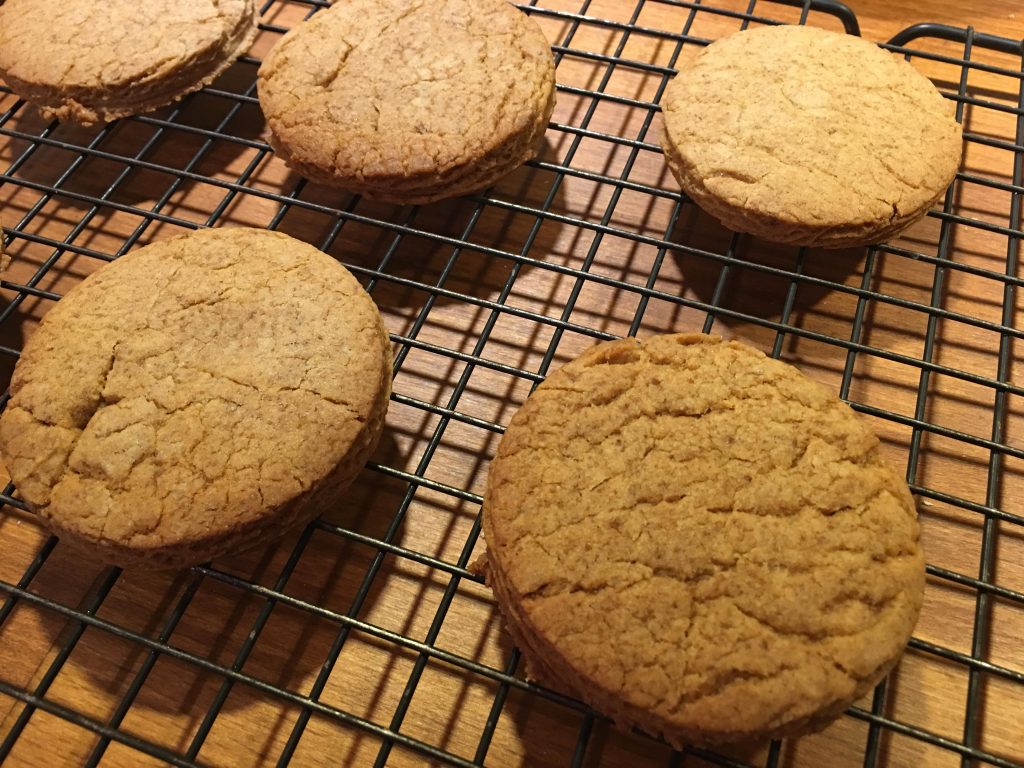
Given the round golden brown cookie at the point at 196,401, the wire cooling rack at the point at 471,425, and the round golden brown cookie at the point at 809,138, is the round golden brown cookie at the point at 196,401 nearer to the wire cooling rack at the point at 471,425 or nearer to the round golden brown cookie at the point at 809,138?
the wire cooling rack at the point at 471,425

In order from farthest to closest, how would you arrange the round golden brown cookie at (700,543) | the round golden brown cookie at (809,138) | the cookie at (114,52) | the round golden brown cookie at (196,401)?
the cookie at (114,52) < the round golden brown cookie at (809,138) < the round golden brown cookie at (196,401) < the round golden brown cookie at (700,543)

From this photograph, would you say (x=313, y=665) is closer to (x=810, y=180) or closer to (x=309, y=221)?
(x=309, y=221)

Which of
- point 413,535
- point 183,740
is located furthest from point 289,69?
point 183,740

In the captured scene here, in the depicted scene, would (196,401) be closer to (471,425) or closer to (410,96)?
(471,425)

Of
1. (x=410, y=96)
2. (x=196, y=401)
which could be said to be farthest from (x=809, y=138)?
(x=196, y=401)

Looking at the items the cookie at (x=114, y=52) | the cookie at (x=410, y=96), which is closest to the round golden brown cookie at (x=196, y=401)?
the cookie at (x=410, y=96)
